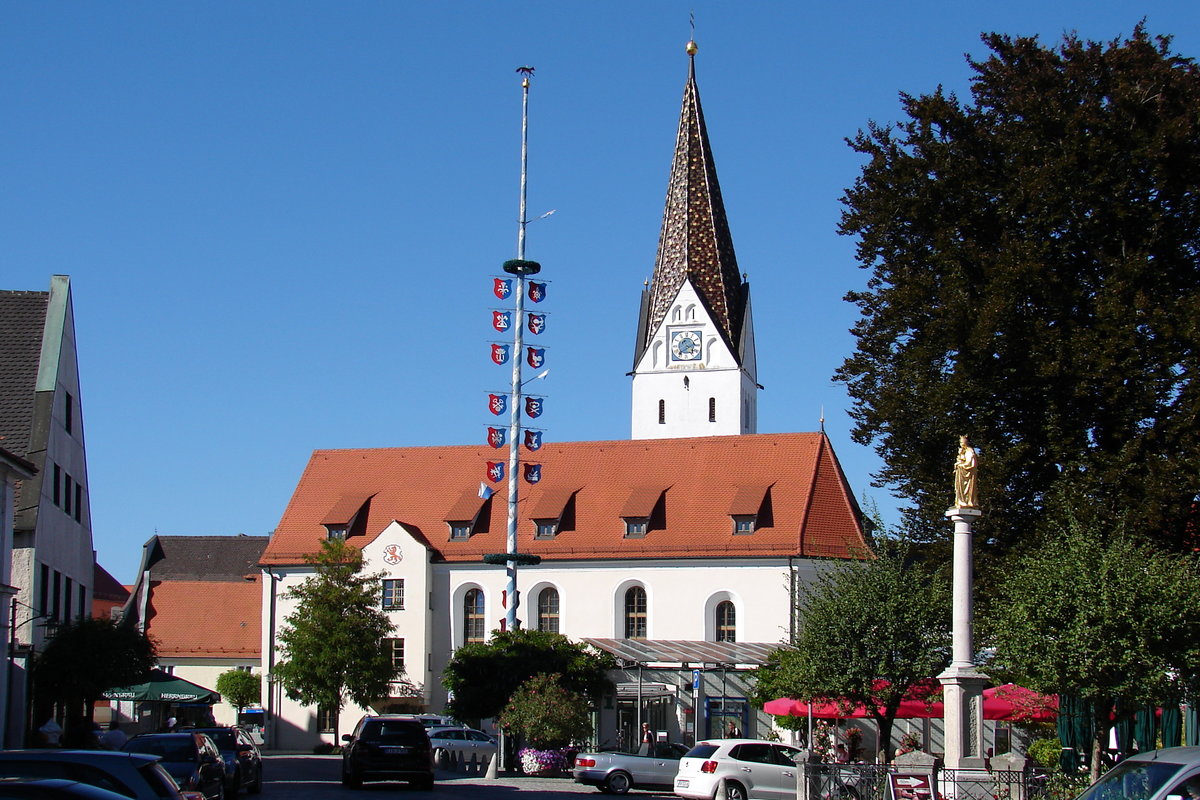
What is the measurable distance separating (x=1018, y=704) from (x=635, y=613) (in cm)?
2580

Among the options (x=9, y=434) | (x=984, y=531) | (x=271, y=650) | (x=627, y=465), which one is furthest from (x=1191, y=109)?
(x=271, y=650)

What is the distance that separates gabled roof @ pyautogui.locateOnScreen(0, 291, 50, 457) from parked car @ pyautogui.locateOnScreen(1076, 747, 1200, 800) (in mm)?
23587

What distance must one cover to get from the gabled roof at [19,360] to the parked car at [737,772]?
15.7m

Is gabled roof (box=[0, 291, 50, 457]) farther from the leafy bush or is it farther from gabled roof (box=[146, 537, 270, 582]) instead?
gabled roof (box=[146, 537, 270, 582])

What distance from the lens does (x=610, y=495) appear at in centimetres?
5606

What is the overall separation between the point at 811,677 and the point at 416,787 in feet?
28.2

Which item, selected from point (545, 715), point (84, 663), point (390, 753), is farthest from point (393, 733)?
point (545, 715)

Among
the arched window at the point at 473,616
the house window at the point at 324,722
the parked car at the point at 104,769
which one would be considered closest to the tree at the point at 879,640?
the parked car at the point at 104,769

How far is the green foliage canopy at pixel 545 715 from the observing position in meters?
36.9

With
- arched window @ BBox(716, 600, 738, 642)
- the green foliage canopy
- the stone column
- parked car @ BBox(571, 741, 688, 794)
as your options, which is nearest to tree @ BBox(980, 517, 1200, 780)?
the stone column

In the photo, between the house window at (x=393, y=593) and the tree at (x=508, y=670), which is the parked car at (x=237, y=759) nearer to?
the tree at (x=508, y=670)

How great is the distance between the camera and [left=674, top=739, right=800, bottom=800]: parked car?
2698cm

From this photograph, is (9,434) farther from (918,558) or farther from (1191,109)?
(1191,109)

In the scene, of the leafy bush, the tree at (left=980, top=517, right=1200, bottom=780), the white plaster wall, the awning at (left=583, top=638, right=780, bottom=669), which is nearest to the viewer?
the tree at (left=980, top=517, right=1200, bottom=780)
